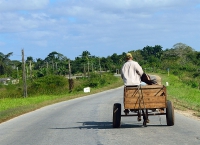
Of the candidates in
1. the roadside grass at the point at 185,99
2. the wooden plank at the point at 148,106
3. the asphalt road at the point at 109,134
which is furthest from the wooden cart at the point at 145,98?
the roadside grass at the point at 185,99

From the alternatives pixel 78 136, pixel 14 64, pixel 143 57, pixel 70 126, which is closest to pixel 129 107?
pixel 78 136

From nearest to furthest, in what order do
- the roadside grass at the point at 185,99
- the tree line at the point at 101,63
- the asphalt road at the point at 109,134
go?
the asphalt road at the point at 109,134, the roadside grass at the point at 185,99, the tree line at the point at 101,63

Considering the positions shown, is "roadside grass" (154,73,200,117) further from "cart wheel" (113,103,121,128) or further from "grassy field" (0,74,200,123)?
"cart wheel" (113,103,121,128)

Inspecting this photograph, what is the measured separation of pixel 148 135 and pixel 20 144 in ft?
10.9

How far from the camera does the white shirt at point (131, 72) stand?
1297 cm

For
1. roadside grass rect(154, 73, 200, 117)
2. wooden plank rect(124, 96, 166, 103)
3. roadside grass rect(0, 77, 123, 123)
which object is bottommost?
roadside grass rect(0, 77, 123, 123)

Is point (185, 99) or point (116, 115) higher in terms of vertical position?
point (116, 115)

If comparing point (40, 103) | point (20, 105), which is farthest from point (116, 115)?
point (40, 103)

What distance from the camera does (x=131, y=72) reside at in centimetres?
1299

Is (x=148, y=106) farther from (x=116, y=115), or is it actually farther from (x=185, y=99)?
(x=185, y=99)

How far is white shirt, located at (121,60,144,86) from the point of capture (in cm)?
1297

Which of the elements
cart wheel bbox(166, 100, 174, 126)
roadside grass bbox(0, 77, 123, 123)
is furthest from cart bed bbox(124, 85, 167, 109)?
roadside grass bbox(0, 77, 123, 123)

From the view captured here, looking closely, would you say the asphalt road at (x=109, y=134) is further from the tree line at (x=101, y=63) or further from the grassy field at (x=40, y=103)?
the tree line at (x=101, y=63)

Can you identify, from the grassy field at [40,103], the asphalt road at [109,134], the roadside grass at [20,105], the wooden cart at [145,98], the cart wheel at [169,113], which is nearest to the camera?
the asphalt road at [109,134]
